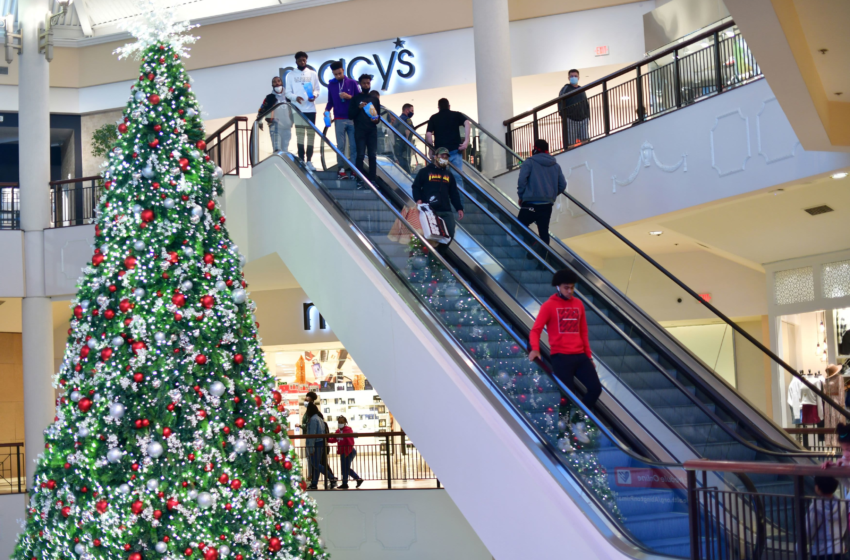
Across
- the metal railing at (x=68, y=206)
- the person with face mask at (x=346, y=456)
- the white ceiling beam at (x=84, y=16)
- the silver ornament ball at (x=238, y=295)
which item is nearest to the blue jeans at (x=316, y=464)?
the person with face mask at (x=346, y=456)

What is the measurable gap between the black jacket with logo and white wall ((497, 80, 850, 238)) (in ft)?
8.77

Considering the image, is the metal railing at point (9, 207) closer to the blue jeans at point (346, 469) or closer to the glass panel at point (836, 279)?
the blue jeans at point (346, 469)

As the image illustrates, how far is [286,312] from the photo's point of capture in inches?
671

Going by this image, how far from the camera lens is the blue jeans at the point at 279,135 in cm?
1086

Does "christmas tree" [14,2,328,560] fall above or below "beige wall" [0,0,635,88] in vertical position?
below

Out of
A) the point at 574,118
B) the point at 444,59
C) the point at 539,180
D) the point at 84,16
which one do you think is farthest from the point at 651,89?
the point at 84,16

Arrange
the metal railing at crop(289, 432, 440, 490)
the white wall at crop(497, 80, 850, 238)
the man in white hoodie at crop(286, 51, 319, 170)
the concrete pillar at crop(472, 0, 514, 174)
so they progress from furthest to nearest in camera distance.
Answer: the concrete pillar at crop(472, 0, 514, 174)
the metal railing at crop(289, 432, 440, 490)
the man in white hoodie at crop(286, 51, 319, 170)
the white wall at crop(497, 80, 850, 238)

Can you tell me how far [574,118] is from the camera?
37.7 feet

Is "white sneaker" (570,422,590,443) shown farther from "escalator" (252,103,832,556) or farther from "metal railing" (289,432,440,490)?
"metal railing" (289,432,440,490)

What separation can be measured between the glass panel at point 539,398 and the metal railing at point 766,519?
0.13 meters

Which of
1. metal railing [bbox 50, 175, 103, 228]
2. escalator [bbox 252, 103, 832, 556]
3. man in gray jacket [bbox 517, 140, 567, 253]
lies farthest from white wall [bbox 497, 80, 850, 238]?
metal railing [bbox 50, 175, 103, 228]

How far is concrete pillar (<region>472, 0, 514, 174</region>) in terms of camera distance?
44.8 feet

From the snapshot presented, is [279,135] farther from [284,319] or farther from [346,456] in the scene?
[284,319]

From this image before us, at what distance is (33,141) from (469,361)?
404 inches
